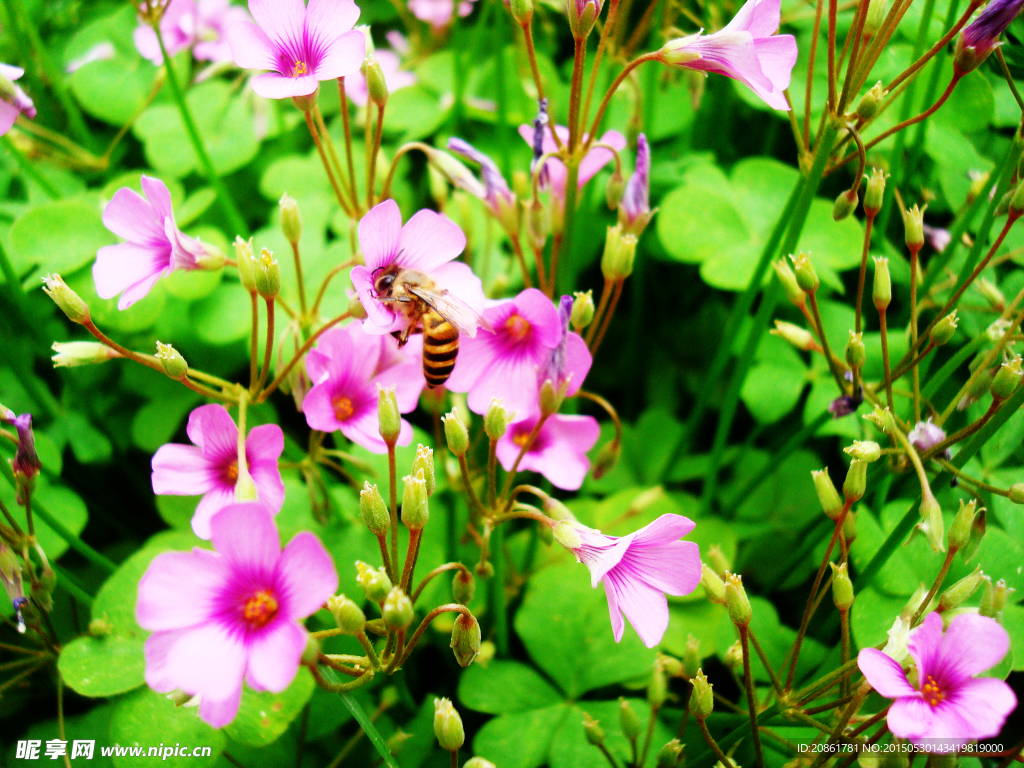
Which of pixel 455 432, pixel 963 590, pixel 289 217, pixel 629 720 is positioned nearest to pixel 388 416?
pixel 455 432

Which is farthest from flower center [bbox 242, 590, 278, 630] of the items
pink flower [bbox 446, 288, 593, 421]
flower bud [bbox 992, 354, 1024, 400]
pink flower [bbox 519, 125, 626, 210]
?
flower bud [bbox 992, 354, 1024, 400]

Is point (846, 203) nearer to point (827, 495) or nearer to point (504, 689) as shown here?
point (827, 495)

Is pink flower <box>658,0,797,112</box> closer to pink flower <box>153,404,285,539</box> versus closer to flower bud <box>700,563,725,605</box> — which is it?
flower bud <box>700,563,725,605</box>

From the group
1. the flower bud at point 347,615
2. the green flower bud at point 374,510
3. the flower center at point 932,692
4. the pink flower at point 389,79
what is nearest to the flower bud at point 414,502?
the green flower bud at point 374,510

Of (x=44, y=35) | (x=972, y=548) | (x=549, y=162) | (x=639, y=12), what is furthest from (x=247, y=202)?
(x=972, y=548)

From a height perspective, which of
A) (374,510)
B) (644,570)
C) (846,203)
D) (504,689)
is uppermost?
(846,203)
